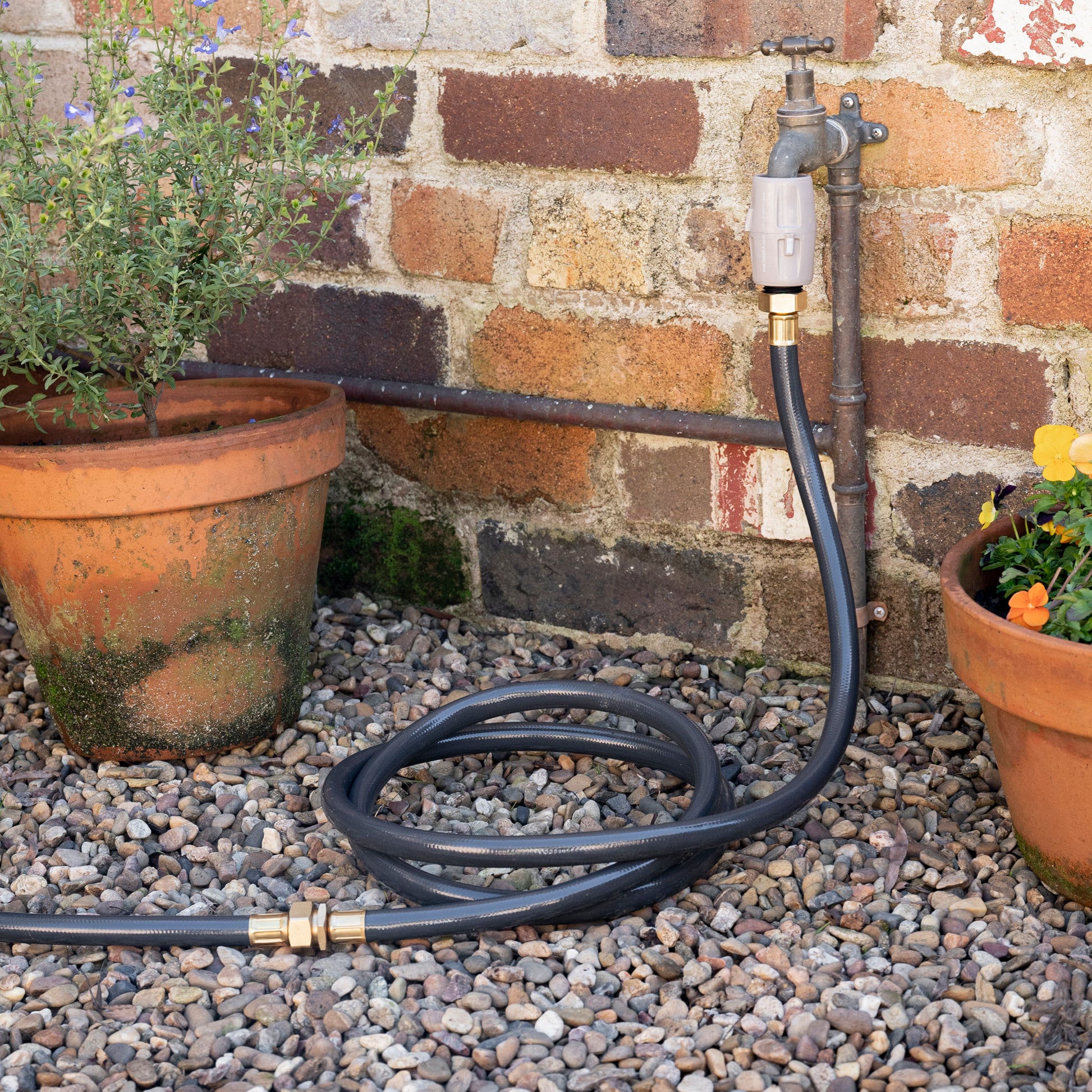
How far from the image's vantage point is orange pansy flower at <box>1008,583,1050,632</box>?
4.69ft

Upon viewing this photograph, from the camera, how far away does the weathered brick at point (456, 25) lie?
1919 millimetres

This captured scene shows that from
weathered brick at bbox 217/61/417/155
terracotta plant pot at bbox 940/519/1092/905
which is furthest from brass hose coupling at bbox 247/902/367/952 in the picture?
weathered brick at bbox 217/61/417/155

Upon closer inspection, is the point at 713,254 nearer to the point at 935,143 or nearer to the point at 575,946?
the point at 935,143

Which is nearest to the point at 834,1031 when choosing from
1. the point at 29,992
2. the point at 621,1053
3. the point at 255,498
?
the point at 621,1053

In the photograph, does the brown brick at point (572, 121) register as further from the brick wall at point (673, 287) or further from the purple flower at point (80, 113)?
the purple flower at point (80, 113)

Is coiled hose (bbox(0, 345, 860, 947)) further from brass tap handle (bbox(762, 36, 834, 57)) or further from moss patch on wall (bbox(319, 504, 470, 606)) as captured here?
moss patch on wall (bbox(319, 504, 470, 606))

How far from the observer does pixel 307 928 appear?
1.48m

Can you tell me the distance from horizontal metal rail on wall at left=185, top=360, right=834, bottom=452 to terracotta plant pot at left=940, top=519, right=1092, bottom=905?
424mm

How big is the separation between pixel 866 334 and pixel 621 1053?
103cm

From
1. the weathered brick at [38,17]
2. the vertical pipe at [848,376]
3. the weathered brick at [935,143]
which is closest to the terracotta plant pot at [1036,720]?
the vertical pipe at [848,376]

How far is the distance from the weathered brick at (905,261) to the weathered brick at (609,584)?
0.46 m

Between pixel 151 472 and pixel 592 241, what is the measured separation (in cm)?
73

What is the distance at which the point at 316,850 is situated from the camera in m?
1.71

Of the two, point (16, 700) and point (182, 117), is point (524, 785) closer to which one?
point (16, 700)
